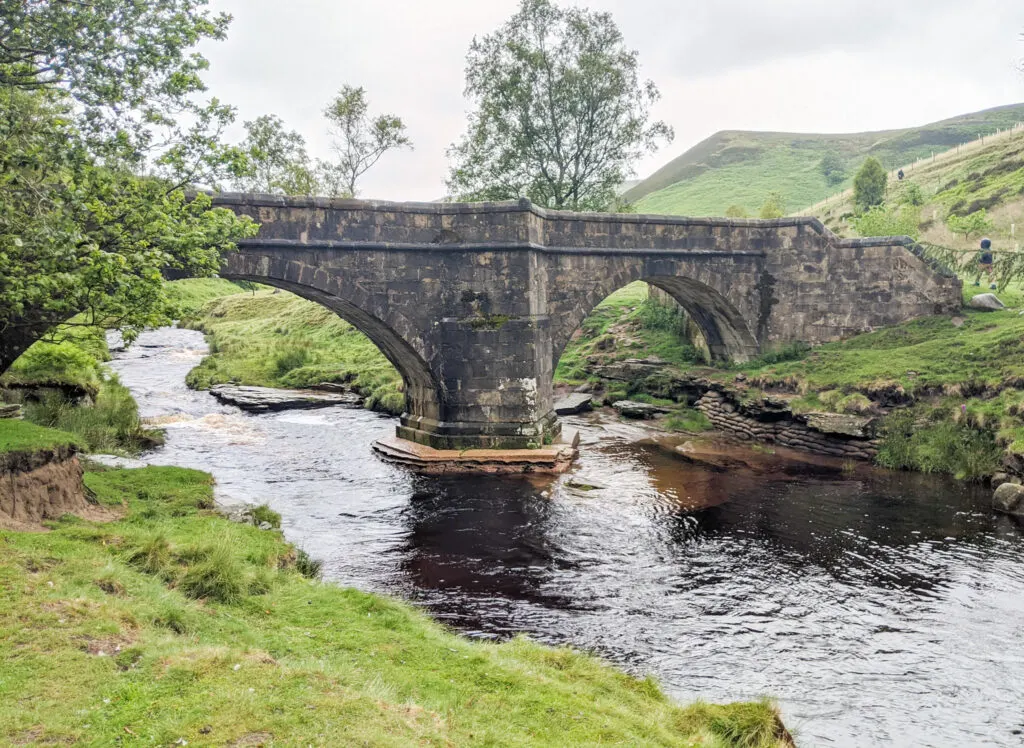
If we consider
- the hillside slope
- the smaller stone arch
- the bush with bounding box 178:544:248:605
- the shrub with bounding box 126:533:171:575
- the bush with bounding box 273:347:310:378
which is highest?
the hillside slope

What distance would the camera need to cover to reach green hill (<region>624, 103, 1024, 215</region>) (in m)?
71.6

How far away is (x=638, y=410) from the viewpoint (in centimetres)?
2517

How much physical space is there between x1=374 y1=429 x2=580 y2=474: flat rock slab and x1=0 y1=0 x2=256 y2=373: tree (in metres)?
8.94

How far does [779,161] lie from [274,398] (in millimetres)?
76150

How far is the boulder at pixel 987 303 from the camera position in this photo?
22.7m

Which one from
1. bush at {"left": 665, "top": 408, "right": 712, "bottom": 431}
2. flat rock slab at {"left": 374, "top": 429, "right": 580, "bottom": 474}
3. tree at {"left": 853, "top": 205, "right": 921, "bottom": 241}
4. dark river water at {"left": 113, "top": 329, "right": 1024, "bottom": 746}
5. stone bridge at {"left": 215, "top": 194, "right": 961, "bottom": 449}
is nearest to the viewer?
dark river water at {"left": 113, "top": 329, "right": 1024, "bottom": 746}

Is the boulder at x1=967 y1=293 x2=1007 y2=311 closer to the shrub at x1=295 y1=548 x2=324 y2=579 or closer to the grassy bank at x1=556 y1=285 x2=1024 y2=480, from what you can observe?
the grassy bank at x1=556 y1=285 x2=1024 y2=480

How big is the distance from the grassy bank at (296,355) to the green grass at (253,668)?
17.9 m

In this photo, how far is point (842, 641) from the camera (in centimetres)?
943

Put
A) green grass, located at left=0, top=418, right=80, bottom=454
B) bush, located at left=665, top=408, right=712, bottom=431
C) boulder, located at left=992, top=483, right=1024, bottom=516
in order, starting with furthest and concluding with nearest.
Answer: bush, located at left=665, top=408, right=712, bottom=431 < boulder, located at left=992, top=483, right=1024, bottom=516 < green grass, located at left=0, top=418, right=80, bottom=454

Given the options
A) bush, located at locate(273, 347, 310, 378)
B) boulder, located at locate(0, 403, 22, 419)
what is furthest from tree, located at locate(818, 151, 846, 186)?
boulder, located at locate(0, 403, 22, 419)

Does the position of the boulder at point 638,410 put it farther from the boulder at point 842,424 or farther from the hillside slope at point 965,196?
the hillside slope at point 965,196

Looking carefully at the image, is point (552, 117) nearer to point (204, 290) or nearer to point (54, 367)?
point (54, 367)

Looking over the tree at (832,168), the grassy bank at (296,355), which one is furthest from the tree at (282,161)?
the tree at (832,168)
